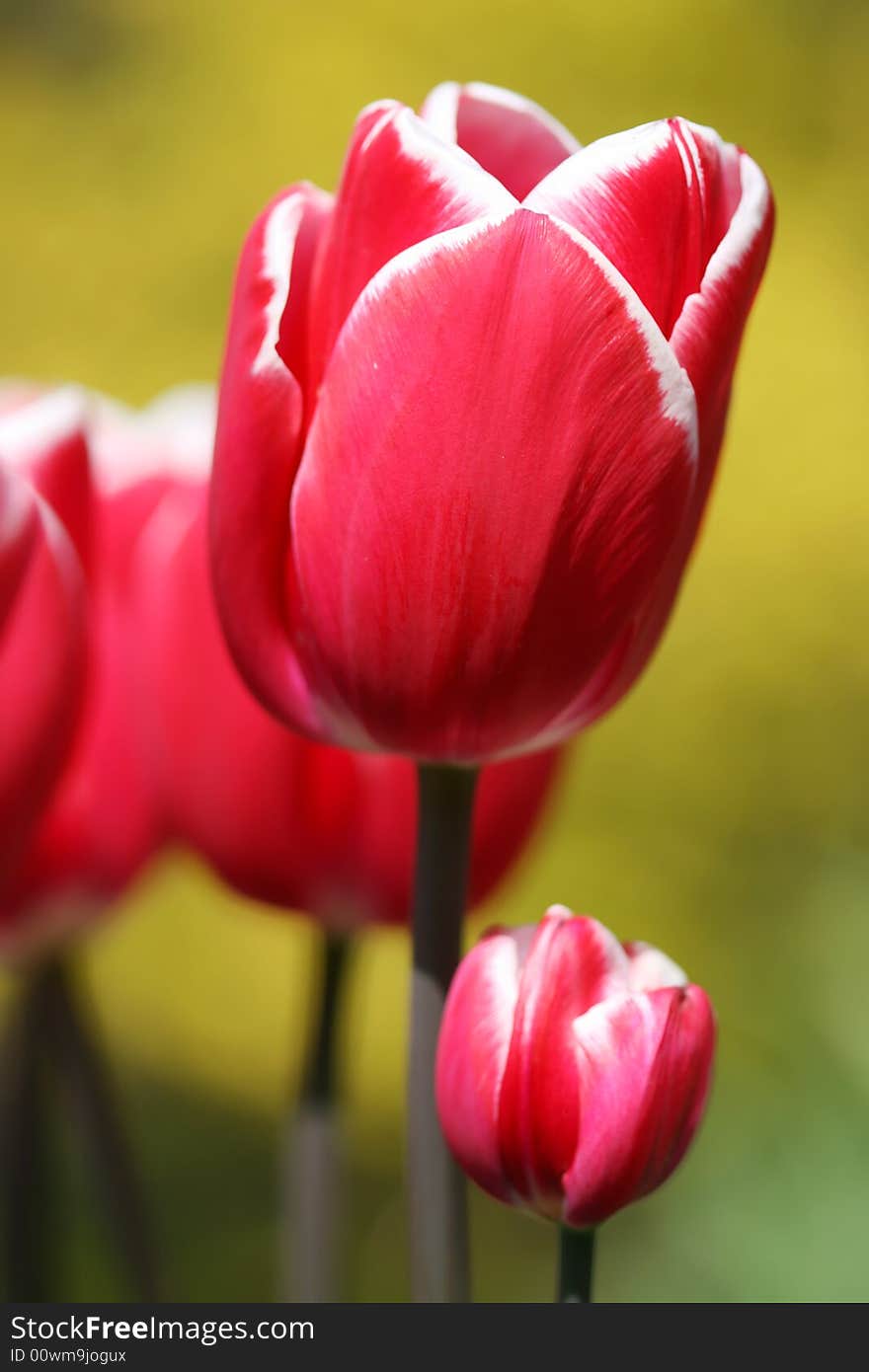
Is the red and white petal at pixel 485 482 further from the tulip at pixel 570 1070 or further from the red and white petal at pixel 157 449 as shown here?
the red and white petal at pixel 157 449

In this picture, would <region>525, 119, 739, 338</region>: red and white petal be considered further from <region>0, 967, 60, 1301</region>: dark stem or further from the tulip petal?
<region>0, 967, 60, 1301</region>: dark stem

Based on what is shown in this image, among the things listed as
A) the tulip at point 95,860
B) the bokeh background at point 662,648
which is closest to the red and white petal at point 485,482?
the tulip at point 95,860

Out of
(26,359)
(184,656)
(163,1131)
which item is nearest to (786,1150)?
(163,1131)

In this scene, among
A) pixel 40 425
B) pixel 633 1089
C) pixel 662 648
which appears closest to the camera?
pixel 633 1089

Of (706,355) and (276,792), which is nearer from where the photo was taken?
(706,355)

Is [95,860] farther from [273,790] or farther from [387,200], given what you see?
[387,200]

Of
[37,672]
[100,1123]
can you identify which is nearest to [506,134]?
[37,672]

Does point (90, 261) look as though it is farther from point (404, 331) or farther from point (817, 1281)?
point (404, 331)
